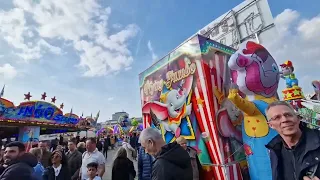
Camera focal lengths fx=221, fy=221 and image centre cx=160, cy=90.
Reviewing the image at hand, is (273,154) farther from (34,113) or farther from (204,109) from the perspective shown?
(34,113)

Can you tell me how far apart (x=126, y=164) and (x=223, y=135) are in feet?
5.95

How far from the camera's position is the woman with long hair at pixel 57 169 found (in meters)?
3.70

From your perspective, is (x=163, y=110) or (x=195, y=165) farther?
(x=163, y=110)

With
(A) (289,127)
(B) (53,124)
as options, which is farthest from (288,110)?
(B) (53,124)

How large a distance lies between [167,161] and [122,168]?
2.09 meters

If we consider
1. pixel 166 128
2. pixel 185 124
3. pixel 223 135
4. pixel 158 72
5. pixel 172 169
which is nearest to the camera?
pixel 172 169

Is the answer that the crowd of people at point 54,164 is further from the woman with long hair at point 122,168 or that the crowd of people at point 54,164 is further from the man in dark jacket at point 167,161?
the man in dark jacket at point 167,161

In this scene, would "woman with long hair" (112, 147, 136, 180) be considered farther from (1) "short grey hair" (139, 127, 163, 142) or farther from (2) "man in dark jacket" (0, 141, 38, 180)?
(1) "short grey hair" (139, 127, 163, 142)

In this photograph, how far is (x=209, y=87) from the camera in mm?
4148

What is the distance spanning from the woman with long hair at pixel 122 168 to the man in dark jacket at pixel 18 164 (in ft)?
5.06

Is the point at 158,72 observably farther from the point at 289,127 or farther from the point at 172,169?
the point at 289,127

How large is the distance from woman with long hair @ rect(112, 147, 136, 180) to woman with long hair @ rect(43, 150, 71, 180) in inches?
33.9

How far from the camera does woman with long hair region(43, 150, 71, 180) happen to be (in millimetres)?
3695

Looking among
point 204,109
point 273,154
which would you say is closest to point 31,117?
point 204,109
